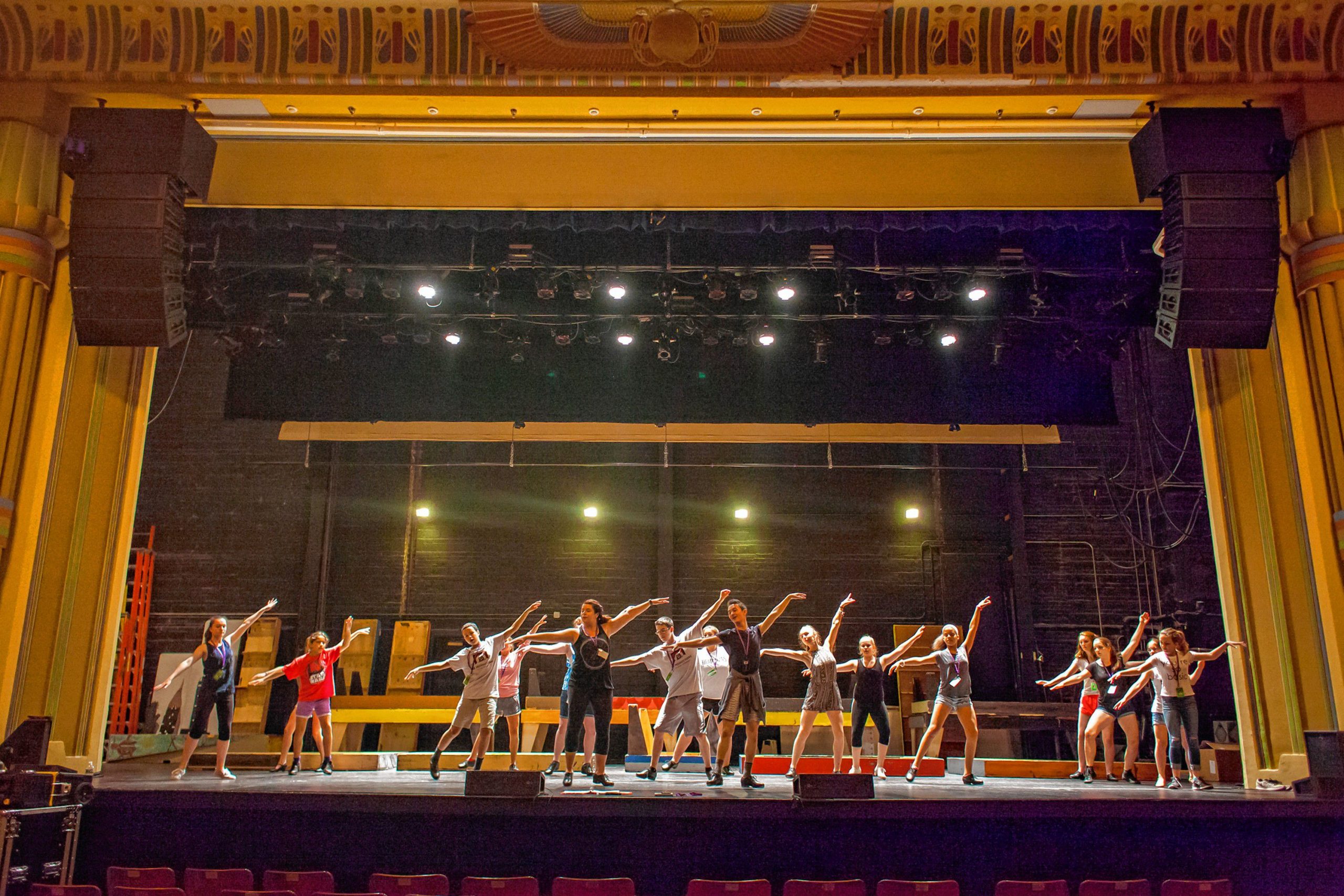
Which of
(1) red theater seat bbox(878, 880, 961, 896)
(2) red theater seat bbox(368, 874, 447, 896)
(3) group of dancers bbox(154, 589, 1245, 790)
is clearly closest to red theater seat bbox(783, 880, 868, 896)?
(1) red theater seat bbox(878, 880, 961, 896)

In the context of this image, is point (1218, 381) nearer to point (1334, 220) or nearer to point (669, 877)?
point (1334, 220)

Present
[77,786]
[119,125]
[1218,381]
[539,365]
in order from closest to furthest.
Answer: [77,786] → [119,125] → [1218,381] → [539,365]

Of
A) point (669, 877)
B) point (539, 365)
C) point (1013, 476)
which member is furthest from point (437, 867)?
point (1013, 476)

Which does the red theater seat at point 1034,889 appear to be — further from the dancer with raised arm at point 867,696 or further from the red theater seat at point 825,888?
the dancer with raised arm at point 867,696

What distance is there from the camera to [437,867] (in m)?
7.16

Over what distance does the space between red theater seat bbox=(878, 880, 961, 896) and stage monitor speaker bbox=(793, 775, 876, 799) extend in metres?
1.40

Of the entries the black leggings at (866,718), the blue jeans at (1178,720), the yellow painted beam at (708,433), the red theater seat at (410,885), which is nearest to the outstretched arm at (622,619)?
the black leggings at (866,718)

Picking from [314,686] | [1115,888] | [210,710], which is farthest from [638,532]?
[1115,888]

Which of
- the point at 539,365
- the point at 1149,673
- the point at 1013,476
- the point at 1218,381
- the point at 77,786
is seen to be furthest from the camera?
the point at 1013,476

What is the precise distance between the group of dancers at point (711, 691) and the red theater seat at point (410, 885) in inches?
100

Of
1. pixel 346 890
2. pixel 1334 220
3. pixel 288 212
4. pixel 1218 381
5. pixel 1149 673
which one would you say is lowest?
pixel 346 890

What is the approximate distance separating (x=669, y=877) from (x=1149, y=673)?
17.6ft

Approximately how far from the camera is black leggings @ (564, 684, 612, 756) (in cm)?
854

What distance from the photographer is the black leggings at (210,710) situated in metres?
9.08
